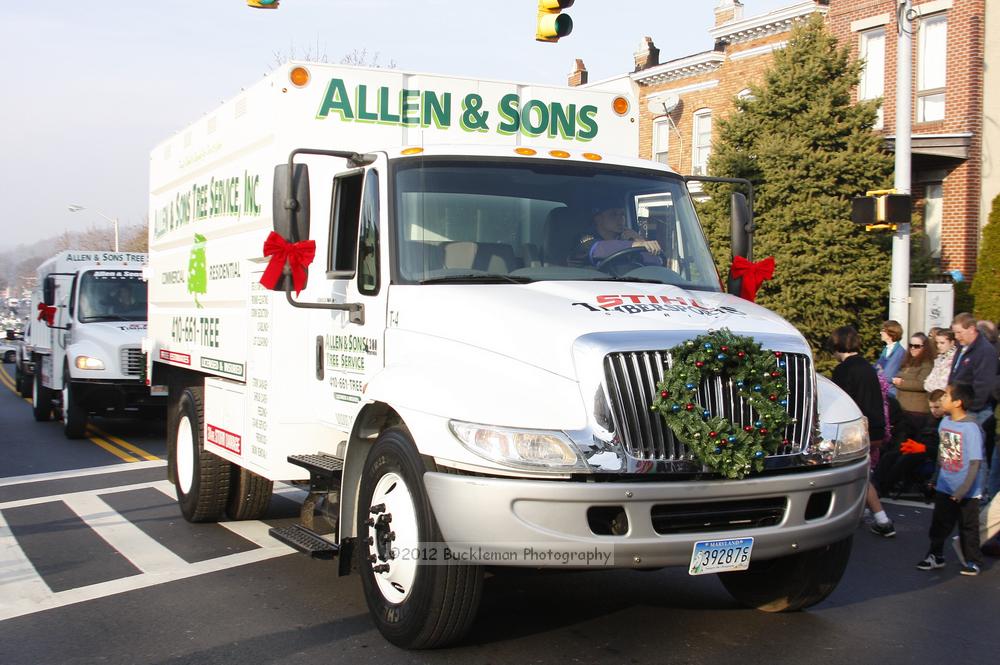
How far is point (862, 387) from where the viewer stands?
8.80 m

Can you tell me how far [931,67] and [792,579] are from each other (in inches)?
792

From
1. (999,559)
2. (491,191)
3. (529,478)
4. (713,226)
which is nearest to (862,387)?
(999,559)

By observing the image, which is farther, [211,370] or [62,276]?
[62,276]

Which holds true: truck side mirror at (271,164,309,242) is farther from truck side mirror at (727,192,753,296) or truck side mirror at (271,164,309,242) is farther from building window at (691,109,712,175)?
building window at (691,109,712,175)

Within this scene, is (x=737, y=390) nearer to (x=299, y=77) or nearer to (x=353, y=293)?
(x=353, y=293)

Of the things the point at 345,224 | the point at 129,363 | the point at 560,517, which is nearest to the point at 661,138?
the point at 129,363

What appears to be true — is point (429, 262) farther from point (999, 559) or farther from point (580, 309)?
point (999, 559)

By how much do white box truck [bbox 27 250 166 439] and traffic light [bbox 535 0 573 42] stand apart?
24.2 feet

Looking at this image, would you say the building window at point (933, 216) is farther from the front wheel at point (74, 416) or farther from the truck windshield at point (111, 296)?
the front wheel at point (74, 416)

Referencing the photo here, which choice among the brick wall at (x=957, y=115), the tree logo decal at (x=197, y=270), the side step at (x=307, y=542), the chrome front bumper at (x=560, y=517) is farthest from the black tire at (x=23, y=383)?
the chrome front bumper at (x=560, y=517)

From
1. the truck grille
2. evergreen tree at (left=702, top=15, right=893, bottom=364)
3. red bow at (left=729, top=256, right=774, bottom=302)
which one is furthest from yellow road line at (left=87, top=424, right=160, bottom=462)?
evergreen tree at (left=702, top=15, right=893, bottom=364)

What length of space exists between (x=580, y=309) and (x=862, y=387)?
429cm

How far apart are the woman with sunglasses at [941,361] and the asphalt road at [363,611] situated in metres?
2.47

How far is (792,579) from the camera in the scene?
612 cm
